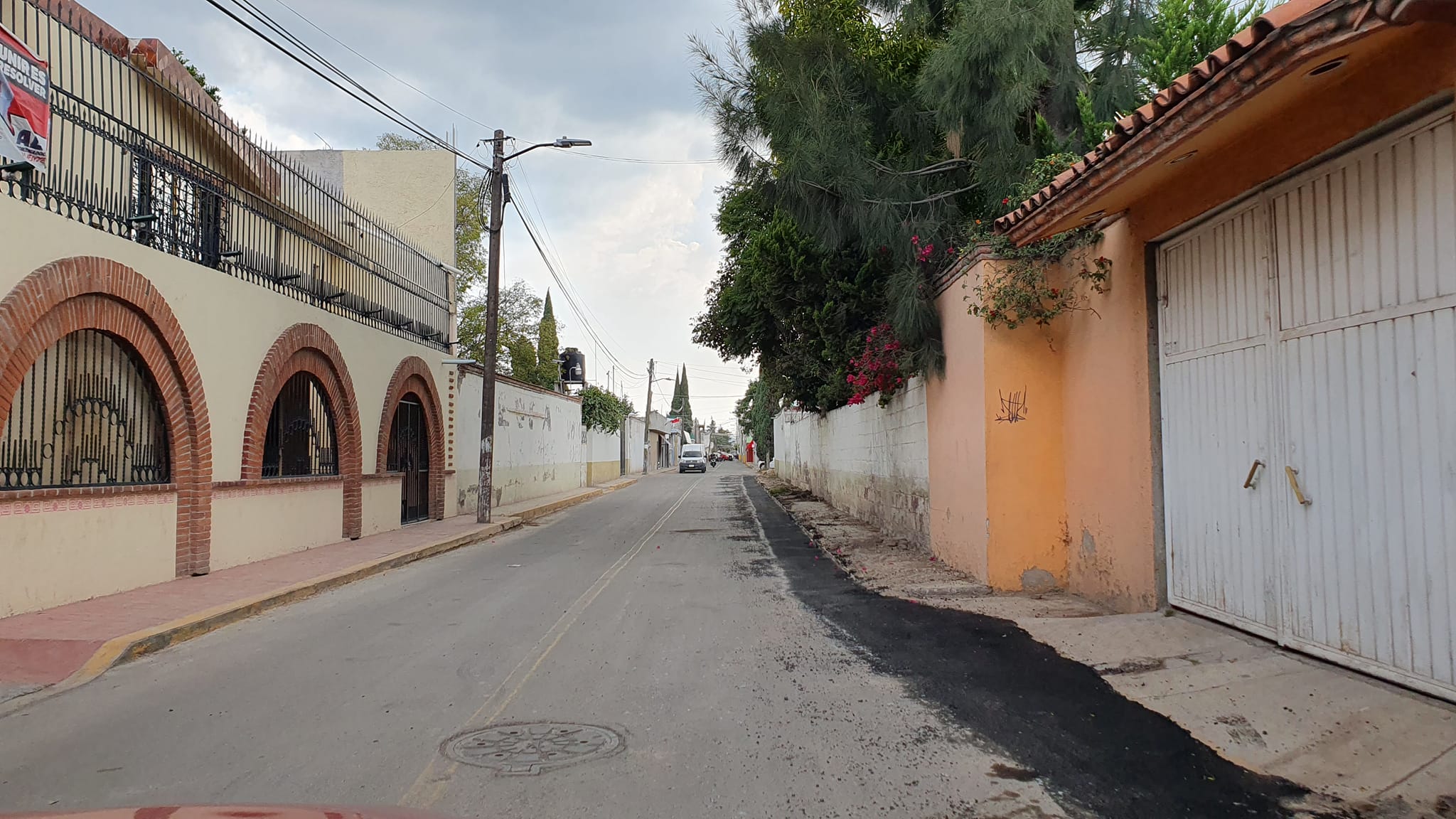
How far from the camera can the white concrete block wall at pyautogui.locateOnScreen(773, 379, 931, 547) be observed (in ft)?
→ 39.1

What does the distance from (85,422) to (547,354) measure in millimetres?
41088

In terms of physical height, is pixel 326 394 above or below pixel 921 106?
below

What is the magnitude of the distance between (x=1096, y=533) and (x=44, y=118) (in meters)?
10.3

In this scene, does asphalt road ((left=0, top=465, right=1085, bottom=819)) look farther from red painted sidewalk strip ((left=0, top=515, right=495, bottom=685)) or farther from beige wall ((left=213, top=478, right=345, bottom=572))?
beige wall ((left=213, top=478, right=345, bottom=572))

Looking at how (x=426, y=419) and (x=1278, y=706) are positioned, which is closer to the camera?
(x=1278, y=706)

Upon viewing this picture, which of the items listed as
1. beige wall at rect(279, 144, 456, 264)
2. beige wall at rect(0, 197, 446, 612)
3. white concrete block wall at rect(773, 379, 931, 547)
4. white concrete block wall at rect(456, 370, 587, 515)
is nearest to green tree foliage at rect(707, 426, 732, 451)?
white concrete block wall at rect(456, 370, 587, 515)

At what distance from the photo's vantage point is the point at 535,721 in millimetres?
4836

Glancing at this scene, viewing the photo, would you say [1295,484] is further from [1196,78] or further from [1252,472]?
[1196,78]

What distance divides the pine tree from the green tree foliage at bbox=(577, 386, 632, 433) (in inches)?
245

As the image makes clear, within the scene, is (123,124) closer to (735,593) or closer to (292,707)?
(292,707)

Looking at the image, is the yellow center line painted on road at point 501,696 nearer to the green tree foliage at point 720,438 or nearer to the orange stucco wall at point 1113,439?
the orange stucco wall at point 1113,439

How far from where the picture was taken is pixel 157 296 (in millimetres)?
9406

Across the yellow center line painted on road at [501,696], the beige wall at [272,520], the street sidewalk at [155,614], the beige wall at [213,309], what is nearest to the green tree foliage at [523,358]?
the beige wall at [272,520]

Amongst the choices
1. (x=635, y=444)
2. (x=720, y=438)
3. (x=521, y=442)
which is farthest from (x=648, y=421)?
(x=720, y=438)
